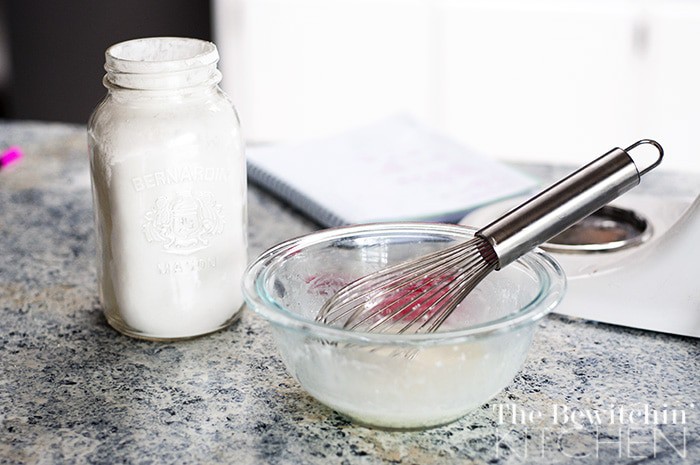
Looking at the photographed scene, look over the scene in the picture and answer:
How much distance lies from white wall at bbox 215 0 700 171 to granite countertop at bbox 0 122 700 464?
149cm

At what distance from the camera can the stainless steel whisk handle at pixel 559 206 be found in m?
0.60

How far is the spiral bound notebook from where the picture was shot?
937mm

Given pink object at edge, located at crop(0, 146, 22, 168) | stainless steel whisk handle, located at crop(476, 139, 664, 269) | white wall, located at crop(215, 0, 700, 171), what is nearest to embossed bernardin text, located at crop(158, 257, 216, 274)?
stainless steel whisk handle, located at crop(476, 139, 664, 269)

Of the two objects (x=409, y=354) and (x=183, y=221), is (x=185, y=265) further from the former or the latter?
(x=409, y=354)

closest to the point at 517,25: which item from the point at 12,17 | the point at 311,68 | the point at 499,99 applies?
the point at 499,99

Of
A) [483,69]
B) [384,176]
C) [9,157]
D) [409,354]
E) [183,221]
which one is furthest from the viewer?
[483,69]

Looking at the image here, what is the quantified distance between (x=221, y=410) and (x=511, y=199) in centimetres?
41

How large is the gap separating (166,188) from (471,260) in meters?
0.21

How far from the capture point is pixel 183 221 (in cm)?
67

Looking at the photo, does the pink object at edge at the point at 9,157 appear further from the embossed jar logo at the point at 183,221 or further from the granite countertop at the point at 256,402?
the embossed jar logo at the point at 183,221

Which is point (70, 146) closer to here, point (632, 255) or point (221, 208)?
point (221, 208)

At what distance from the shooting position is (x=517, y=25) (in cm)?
215

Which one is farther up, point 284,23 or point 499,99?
point 284,23

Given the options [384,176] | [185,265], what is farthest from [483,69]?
[185,265]
